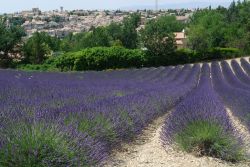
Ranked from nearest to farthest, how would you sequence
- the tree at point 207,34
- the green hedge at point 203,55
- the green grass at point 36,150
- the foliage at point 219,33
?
the green grass at point 36,150
the green hedge at point 203,55
the foliage at point 219,33
the tree at point 207,34

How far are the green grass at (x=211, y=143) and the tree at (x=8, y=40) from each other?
4729 centimetres

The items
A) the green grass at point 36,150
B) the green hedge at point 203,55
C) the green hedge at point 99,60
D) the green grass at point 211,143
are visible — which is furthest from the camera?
the green hedge at point 203,55

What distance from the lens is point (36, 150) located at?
3568mm

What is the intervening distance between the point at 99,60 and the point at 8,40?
12.6m

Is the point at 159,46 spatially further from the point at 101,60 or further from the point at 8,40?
the point at 8,40

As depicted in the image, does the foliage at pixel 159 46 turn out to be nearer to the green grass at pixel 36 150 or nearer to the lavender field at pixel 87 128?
the lavender field at pixel 87 128

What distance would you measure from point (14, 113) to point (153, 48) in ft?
147

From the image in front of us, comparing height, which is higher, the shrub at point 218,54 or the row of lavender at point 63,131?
the row of lavender at point 63,131

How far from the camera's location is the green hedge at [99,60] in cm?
4500

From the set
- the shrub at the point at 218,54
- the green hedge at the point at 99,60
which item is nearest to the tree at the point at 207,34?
the shrub at the point at 218,54

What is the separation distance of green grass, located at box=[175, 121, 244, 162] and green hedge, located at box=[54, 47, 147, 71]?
39.5m

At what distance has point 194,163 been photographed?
493 cm

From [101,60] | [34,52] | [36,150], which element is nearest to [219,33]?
[34,52]

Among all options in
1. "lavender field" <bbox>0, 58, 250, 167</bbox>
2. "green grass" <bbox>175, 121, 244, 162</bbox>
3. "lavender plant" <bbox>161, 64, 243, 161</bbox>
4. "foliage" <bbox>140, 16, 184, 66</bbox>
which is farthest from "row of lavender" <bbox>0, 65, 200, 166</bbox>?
"foliage" <bbox>140, 16, 184, 66</bbox>
